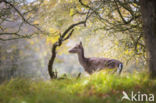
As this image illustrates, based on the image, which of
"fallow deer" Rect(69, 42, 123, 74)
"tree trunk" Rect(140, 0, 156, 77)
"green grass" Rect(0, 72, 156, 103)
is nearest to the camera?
"green grass" Rect(0, 72, 156, 103)

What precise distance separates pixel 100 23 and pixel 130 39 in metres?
1.23

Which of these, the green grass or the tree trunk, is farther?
the tree trunk

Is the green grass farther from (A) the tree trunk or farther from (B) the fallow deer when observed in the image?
(B) the fallow deer

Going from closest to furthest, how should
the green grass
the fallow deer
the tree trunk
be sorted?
1. the green grass
2. the tree trunk
3. the fallow deer

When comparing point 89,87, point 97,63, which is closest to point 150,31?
point 89,87

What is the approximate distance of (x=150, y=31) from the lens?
446 centimetres

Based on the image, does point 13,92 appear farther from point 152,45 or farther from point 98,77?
point 152,45

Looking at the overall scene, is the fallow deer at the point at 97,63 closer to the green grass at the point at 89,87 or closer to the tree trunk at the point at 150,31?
the green grass at the point at 89,87

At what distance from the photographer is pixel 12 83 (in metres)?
4.68

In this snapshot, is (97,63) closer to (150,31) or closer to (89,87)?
(150,31)

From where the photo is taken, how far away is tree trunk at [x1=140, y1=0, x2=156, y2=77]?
14.5 ft

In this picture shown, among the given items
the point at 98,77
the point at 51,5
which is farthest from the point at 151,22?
the point at 51,5

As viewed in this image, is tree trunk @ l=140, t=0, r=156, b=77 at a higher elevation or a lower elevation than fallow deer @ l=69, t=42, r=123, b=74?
higher

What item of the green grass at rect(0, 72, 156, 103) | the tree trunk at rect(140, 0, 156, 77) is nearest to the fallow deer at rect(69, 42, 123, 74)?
the green grass at rect(0, 72, 156, 103)
